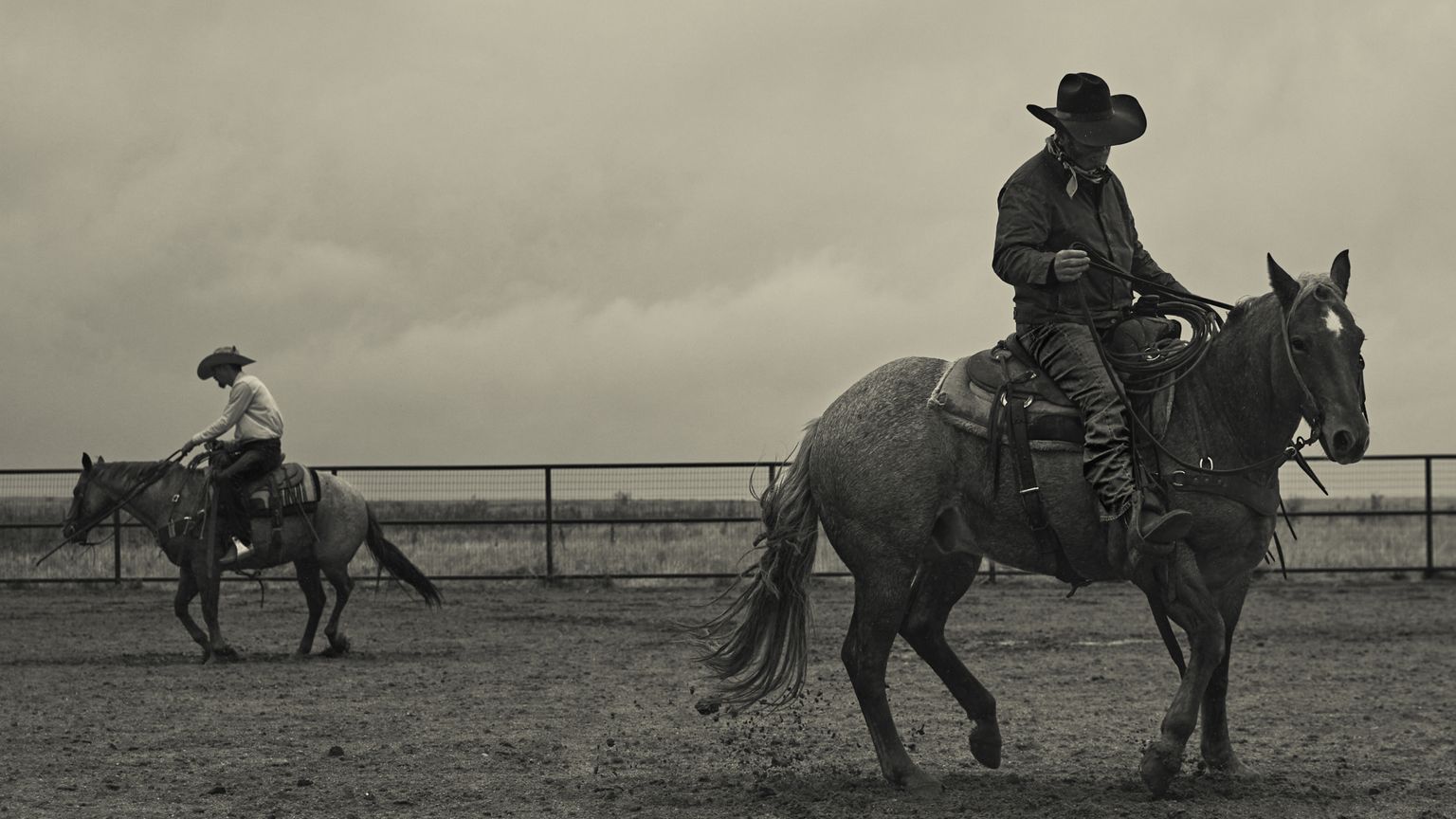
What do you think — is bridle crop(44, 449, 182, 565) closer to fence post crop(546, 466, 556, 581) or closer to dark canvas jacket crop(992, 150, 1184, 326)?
fence post crop(546, 466, 556, 581)

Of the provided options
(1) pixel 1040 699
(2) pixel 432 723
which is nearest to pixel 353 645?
(2) pixel 432 723

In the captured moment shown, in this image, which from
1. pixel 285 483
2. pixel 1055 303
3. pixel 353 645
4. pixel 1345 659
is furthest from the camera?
pixel 353 645

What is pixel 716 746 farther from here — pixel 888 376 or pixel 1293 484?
pixel 1293 484

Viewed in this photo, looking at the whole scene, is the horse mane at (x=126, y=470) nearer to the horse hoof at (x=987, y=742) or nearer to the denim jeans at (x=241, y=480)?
the denim jeans at (x=241, y=480)

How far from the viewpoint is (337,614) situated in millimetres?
12281

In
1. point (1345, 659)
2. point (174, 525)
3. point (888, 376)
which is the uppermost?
point (888, 376)

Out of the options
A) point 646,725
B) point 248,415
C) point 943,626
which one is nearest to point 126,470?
point 248,415

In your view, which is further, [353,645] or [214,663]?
[353,645]

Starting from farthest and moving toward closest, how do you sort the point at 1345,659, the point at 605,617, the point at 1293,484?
1. the point at 1293,484
2. the point at 605,617
3. the point at 1345,659

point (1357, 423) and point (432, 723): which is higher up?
point (1357, 423)

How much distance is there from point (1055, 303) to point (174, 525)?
8.85 m

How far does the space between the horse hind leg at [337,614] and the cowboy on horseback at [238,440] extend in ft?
2.55

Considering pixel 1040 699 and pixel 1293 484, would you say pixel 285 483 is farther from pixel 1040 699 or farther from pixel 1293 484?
pixel 1293 484

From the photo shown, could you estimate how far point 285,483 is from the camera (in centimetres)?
1220
